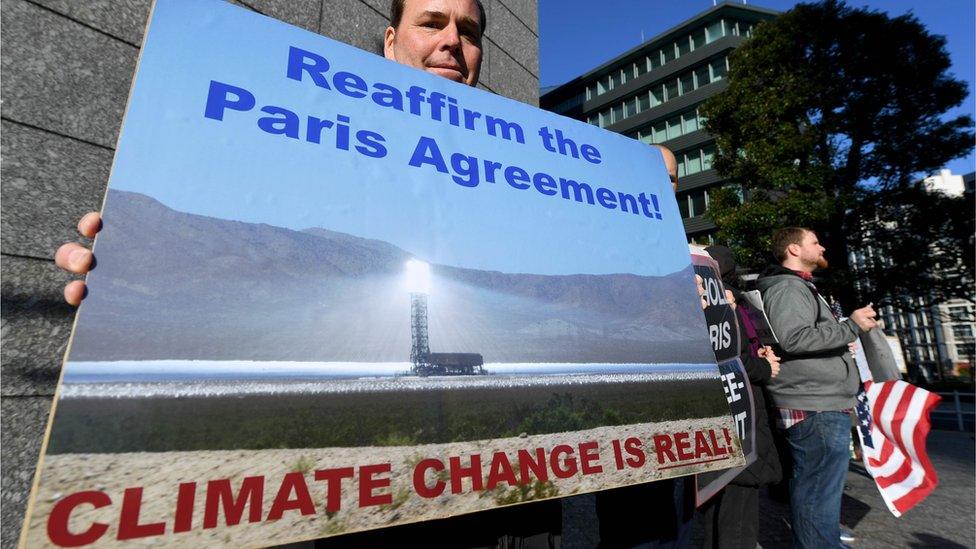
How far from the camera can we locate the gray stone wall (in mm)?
1430

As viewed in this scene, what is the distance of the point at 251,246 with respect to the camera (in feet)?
2.84

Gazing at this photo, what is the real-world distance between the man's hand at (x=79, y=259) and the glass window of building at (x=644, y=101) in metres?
42.3

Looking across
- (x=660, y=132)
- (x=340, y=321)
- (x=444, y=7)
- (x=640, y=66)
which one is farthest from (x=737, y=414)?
(x=640, y=66)

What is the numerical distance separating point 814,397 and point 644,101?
134 ft

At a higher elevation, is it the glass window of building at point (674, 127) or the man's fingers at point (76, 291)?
the glass window of building at point (674, 127)

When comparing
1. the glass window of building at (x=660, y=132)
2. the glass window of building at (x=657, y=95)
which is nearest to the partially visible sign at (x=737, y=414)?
the glass window of building at (x=660, y=132)

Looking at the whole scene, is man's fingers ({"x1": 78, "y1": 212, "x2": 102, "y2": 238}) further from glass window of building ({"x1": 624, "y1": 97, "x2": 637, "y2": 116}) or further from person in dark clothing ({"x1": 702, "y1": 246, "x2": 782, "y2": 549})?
glass window of building ({"x1": 624, "y1": 97, "x2": 637, "y2": 116})

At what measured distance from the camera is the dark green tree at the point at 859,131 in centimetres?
1225

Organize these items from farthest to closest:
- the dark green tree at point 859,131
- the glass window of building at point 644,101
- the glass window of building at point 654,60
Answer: the glass window of building at point 644,101 < the glass window of building at point 654,60 < the dark green tree at point 859,131

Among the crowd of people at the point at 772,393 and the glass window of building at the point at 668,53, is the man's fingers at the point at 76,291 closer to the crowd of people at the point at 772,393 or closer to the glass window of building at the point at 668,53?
the crowd of people at the point at 772,393

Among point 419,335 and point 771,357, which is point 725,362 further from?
point 419,335

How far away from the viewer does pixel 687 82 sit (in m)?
36.2

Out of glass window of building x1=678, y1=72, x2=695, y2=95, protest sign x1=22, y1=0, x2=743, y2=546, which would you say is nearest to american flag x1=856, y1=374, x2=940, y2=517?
protest sign x1=22, y1=0, x2=743, y2=546

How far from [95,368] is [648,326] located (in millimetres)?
1142
